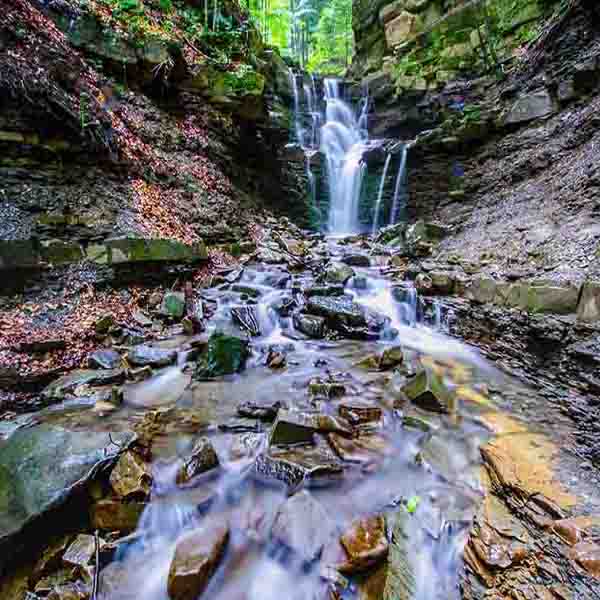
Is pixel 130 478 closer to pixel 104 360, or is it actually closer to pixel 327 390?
pixel 327 390

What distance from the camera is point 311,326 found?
5.33 m

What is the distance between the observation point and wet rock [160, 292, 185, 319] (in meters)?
5.29

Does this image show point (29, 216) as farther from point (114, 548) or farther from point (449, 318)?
point (449, 318)

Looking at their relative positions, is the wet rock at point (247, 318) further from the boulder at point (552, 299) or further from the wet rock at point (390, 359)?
the boulder at point (552, 299)

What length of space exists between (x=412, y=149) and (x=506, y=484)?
427 inches

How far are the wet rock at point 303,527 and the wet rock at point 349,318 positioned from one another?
3.19 metres

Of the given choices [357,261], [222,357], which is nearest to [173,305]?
[222,357]

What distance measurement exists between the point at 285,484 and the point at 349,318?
3.22m

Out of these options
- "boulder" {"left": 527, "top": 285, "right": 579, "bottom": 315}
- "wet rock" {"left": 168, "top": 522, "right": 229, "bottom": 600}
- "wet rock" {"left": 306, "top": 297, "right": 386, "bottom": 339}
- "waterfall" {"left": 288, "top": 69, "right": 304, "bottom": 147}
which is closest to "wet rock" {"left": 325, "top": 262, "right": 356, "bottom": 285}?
"wet rock" {"left": 306, "top": 297, "right": 386, "bottom": 339}

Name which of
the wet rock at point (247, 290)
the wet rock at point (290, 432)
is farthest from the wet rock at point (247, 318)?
the wet rock at point (290, 432)

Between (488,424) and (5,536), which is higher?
(488,424)

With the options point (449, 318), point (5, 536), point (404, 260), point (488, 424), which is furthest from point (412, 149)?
point (5, 536)

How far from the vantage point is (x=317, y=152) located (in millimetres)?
12867

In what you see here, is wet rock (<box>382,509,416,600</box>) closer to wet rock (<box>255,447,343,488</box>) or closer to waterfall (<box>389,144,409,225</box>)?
wet rock (<box>255,447,343,488</box>)
